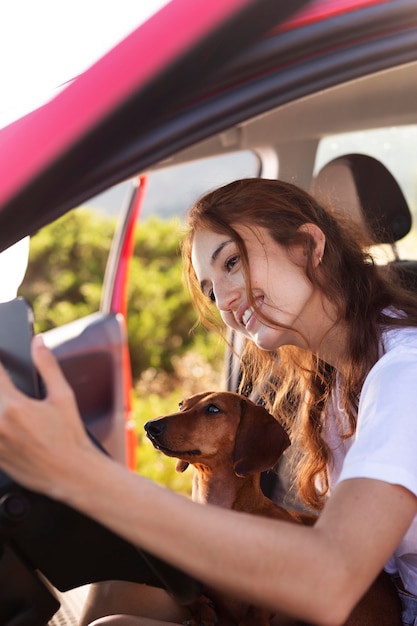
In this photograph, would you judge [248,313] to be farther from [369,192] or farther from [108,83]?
[369,192]

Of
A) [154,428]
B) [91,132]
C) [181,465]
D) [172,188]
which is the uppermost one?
[172,188]

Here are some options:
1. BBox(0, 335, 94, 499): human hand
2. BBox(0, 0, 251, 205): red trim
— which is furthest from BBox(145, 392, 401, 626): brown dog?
BBox(0, 0, 251, 205): red trim

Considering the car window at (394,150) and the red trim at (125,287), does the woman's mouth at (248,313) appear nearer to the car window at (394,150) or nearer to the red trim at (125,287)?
the car window at (394,150)

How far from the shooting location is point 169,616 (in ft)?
5.36

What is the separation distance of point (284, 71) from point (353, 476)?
0.60 meters

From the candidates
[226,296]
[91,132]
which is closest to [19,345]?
[91,132]

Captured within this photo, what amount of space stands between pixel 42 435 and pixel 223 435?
0.89 metres

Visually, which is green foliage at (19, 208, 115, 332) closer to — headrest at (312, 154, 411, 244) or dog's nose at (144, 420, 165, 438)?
headrest at (312, 154, 411, 244)

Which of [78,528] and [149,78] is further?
[78,528]

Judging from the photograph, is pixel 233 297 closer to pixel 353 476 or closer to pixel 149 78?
pixel 353 476

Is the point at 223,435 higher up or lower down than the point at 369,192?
lower down

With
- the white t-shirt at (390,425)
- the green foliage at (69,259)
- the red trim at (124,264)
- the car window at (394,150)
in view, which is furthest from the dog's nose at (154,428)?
the green foliage at (69,259)

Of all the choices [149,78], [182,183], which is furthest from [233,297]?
[182,183]

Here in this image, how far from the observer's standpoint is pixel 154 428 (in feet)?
5.64
